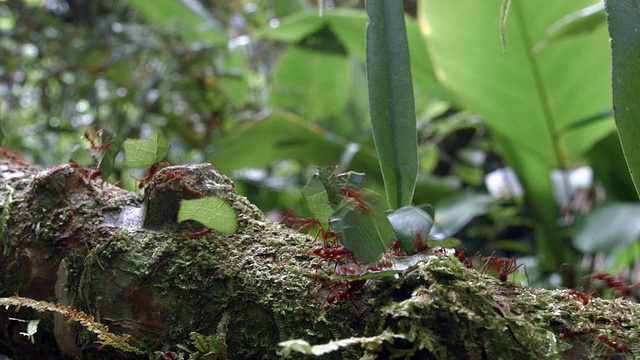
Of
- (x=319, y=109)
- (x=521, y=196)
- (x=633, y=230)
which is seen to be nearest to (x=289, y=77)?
(x=319, y=109)

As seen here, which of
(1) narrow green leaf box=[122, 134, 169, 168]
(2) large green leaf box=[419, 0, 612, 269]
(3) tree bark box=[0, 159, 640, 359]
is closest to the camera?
(3) tree bark box=[0, 159, 640, 359]

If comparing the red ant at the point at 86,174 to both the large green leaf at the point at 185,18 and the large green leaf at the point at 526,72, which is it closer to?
the large green leaf at the point at 526,72

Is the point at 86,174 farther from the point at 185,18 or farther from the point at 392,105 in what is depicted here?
the point at 185,18

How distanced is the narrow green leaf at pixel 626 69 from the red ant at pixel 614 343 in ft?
0.58

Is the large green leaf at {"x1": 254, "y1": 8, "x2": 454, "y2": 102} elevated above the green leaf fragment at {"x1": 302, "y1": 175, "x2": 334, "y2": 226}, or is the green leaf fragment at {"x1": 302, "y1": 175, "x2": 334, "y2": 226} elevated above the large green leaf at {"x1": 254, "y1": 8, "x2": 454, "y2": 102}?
the large green leaf at {"x1": 254, "y1": 8, "x2": 454, "y2": 102}

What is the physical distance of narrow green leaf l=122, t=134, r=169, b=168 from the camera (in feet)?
2.30

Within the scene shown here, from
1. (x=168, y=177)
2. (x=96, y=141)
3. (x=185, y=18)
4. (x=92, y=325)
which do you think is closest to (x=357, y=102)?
(x=185, y=18)

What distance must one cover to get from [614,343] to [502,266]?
126mm

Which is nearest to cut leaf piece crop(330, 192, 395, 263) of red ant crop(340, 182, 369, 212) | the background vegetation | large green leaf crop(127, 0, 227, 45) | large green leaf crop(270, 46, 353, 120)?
red ant crop(340, 182, 369, 212)

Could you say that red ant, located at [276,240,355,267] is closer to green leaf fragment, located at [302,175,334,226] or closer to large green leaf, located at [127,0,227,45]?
green leaf fragment, located at [302,175,334,226]

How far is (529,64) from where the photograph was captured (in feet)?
4.82

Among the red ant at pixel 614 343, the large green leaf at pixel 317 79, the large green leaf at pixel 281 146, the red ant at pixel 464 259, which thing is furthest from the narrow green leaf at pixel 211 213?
the large green leaf at pixel 317 79

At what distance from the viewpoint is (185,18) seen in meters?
2.32

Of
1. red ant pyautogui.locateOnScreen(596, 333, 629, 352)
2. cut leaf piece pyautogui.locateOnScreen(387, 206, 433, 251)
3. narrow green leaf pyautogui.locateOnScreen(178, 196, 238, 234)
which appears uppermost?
narrow green leaf pyautogui.locateOnScreen(178, 196, 238, 234)
